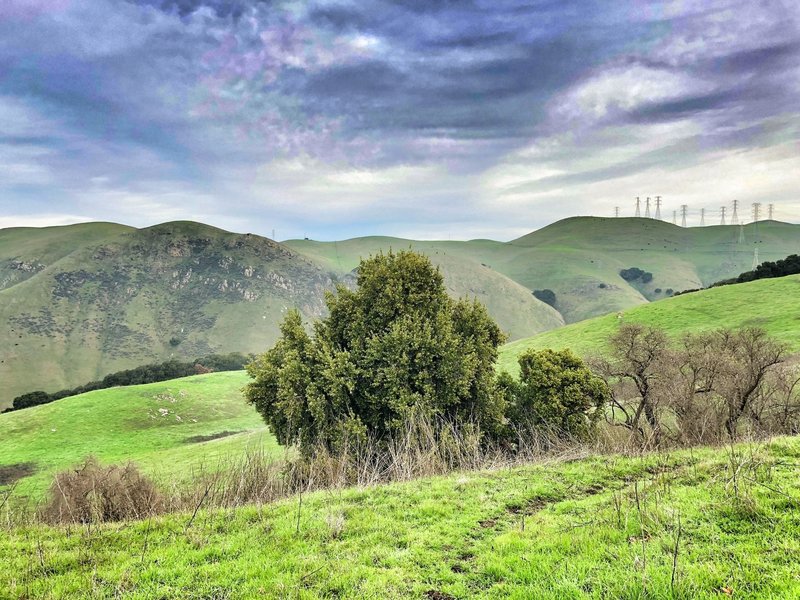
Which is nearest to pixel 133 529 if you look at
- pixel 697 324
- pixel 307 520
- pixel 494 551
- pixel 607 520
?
pixel 307 520

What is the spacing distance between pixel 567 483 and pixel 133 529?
9.48m

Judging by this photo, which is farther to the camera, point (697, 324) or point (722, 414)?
point (697, 324)

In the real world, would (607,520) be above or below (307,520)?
above

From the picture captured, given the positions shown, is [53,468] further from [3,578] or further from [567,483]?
[567,483]

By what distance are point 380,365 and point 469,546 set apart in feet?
46.9

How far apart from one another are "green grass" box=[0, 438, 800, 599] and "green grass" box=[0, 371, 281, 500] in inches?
1063

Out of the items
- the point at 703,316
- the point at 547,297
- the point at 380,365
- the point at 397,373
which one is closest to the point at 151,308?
the point at 547,297

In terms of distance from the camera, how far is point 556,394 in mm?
24172

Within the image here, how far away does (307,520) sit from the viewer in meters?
8.16

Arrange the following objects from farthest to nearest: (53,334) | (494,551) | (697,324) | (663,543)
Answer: (53,334)
(697,324)
(494,551)
(663,543)

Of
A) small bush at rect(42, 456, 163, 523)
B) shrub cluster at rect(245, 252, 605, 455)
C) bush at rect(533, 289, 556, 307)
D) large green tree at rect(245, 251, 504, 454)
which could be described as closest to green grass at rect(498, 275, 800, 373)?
shrub cluster at rect(245, 252, 605, 455)

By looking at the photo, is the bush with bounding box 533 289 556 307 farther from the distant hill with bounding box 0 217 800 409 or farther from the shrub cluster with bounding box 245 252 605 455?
the shrub cluster with bounding box 245 252 605 455

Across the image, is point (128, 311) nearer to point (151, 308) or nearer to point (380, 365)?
point (151, 308)

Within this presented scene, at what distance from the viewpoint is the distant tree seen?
78.3 ft
